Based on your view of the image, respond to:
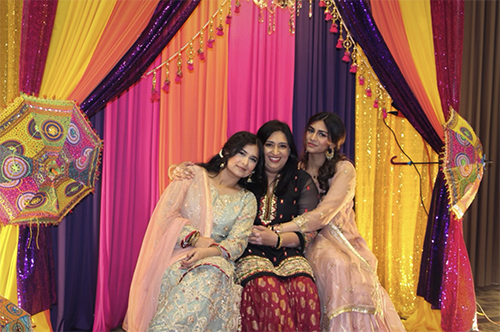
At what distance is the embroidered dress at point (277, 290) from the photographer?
2312mm

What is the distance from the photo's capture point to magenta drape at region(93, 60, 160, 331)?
310 cm

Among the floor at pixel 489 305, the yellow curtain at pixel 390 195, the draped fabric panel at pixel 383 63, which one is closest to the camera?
the draped fabric panel at pixel 383 63

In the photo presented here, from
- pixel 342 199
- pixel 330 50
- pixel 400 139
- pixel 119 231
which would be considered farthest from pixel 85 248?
pixel 400 139

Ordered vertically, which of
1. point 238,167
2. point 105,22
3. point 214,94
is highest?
point 105,22

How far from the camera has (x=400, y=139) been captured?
398 centimetres

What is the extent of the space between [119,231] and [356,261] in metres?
1.53

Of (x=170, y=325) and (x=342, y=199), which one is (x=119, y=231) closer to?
(x=170, y=325)

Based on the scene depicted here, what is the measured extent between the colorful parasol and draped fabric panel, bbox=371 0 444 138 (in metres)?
0.09

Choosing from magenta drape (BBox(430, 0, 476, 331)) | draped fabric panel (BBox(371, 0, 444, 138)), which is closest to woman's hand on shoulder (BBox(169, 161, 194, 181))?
draped fabric panel (BBox(371, 0, 444, 138))

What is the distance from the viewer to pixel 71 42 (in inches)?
105

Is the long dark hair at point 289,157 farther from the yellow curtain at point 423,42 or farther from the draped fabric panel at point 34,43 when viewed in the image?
the draped fabric panel at point 34,43

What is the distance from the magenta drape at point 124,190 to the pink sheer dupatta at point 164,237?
0.52 m

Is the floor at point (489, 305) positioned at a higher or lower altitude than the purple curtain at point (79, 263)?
lower

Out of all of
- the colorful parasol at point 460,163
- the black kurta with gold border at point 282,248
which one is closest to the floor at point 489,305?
the colorful parasol at point 460,163
